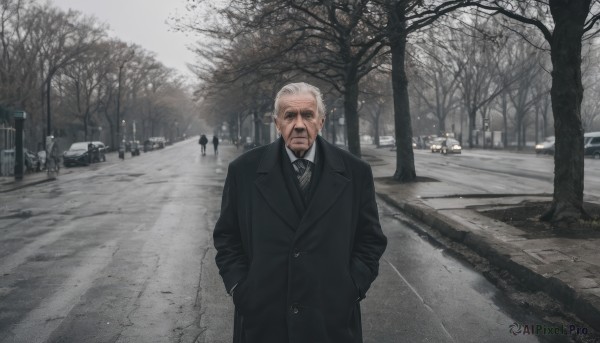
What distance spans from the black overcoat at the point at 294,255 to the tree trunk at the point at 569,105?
7.30 meters

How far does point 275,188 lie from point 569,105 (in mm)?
7874

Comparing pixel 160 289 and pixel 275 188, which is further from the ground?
pixel 275 188

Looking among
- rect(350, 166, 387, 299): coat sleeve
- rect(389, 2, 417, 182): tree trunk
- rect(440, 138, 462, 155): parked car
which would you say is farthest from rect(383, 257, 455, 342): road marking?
rect(440, 138, 462, 155): parked car

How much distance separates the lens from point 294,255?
241 centimetres

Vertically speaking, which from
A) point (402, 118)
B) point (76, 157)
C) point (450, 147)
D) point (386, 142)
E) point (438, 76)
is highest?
point (438, 76)

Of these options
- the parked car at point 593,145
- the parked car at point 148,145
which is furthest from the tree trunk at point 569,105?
the parked car at point 148,145

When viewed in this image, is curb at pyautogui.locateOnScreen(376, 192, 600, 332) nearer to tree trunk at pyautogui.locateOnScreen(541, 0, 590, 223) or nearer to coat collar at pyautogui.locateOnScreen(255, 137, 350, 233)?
tree trunk at pyautogui.locateOnScreen(541, 0, 590, 223)

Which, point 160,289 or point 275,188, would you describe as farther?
point 160,289

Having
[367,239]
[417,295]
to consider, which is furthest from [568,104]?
[367,239]

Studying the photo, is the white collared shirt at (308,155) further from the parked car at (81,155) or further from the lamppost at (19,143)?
the parked car at (81,155)

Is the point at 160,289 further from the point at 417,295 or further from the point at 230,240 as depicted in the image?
the point at 230,240

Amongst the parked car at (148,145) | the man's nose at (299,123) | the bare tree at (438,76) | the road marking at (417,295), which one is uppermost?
the bare tree at (438,76)

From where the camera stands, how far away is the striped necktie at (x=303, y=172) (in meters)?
2.61

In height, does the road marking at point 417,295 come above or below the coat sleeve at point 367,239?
below
